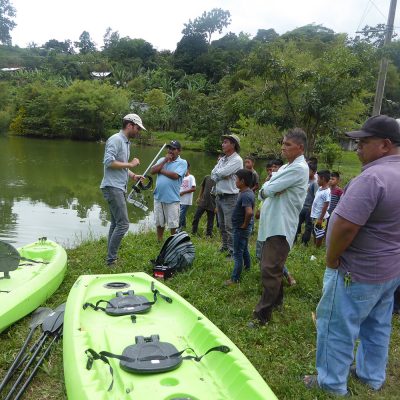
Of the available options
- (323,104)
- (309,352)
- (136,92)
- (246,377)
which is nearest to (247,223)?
(309,352)

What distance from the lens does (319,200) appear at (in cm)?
677

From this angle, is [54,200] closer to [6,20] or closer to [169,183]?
[169,183]

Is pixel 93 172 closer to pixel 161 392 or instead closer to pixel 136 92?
pixel 161 392

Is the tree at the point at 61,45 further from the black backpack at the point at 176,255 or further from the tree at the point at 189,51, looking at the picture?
the black backpack at the point at 176,255

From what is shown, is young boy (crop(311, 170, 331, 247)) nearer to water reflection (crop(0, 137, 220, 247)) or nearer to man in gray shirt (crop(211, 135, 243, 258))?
man in gray shirt (crop(211, 135, 243, 258))

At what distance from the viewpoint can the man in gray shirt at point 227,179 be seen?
219 inches

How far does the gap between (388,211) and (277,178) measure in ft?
4.34

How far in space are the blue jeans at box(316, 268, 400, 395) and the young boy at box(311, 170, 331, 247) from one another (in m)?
3.93

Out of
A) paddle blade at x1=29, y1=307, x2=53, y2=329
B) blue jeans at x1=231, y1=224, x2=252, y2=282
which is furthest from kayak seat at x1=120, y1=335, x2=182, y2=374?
blue jeans at x1=231, y1=224, x2=252, y2=282

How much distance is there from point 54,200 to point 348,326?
13.4 metres

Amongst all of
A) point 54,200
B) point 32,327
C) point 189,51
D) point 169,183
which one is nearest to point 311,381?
point 32,327

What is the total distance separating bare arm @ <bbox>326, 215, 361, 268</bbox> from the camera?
8.00 ft

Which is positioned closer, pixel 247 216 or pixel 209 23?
pixel 247 216

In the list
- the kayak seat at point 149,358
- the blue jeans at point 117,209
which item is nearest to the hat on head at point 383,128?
the kayak seat at point 149,358
